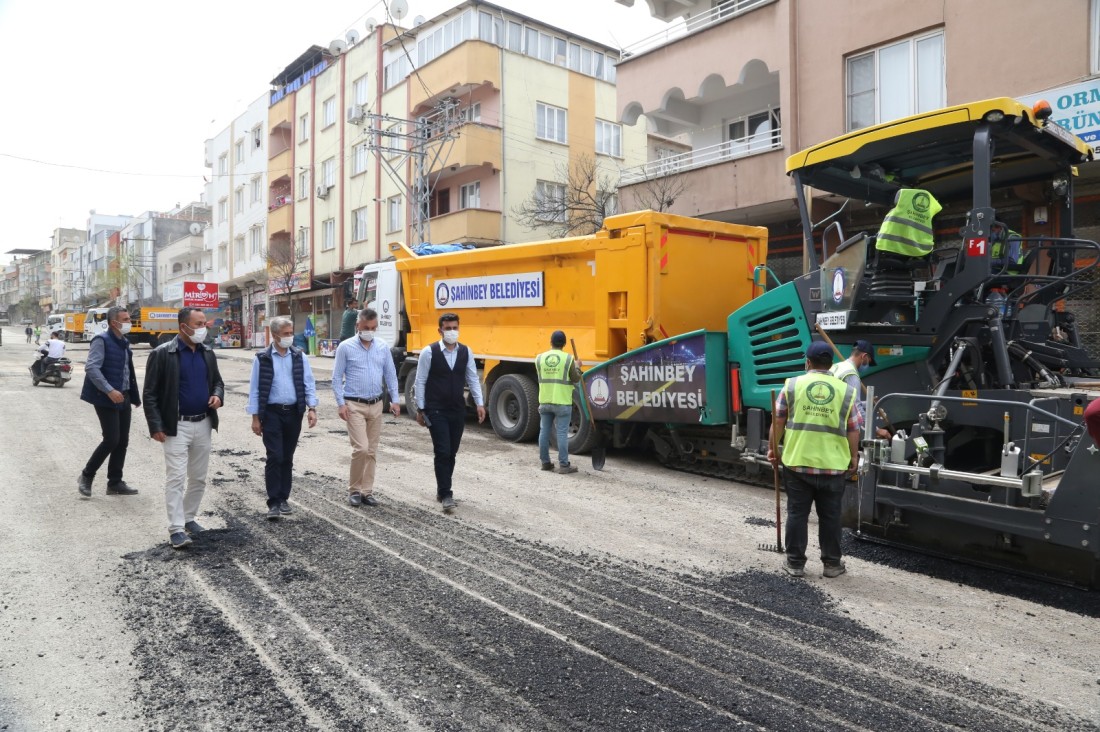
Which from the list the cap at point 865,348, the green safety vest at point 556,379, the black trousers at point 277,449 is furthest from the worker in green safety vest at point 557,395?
the cap at point 865,348

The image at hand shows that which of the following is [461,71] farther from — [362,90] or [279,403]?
[279,403]

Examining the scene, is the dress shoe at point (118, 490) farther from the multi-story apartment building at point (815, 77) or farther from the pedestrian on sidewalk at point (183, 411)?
the multi-story apartment building at point (815, 77)

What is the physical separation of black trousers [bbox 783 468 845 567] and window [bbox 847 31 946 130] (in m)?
9.86

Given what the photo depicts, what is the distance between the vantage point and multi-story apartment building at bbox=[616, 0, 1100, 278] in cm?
1072

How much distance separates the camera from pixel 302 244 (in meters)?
36.2

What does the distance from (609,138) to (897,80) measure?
17180 millimetres

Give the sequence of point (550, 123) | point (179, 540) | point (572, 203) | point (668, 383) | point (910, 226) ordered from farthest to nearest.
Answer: point (550, 123) < point (572, 203) < point (668, 383) < point (910, 226) < point (179, 540)

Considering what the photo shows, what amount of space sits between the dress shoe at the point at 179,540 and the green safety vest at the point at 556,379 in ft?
13.8

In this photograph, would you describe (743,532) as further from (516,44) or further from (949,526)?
(516,44)

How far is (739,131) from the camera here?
58.7ft

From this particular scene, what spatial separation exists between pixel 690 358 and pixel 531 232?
1884 centimetres

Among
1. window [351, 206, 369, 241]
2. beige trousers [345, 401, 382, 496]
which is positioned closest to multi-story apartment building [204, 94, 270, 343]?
window [351, 206, 369, 241]

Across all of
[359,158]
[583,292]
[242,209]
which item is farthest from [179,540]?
[242,209]

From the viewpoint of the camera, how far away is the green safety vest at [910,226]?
5.72 metres
